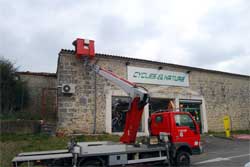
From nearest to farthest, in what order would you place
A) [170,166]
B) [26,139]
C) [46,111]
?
1. [170,166]
2. [26,139]
3. [46,111]

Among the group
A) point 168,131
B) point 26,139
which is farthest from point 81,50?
point 168,131

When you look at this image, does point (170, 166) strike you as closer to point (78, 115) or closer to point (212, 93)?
point (78, 115)

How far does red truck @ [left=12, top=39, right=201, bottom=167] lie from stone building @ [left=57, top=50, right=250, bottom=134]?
3.52 meters

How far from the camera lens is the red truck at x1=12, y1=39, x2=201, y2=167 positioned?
6.11m

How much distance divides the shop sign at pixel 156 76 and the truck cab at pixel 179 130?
701 centimetres

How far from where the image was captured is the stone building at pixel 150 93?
43.4ft

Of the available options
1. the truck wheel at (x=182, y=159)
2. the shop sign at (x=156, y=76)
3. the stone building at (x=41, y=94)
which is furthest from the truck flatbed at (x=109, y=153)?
the shop sign at (x=156, y=76)

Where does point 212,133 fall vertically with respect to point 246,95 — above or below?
below

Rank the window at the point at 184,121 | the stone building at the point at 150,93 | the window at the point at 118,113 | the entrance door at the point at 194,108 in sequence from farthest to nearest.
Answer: the entrance door at the point at 194,108, the window at the point at 118,113, the stone building at the point at 150,93, the window at the point at 184,121

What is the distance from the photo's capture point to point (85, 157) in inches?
244

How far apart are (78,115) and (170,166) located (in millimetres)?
6960

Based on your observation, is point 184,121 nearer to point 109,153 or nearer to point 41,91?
point 109,153

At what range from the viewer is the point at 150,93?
1505 centimetres

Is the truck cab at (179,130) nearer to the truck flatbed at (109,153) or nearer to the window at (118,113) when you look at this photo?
the truck flatbed at (109,153)
